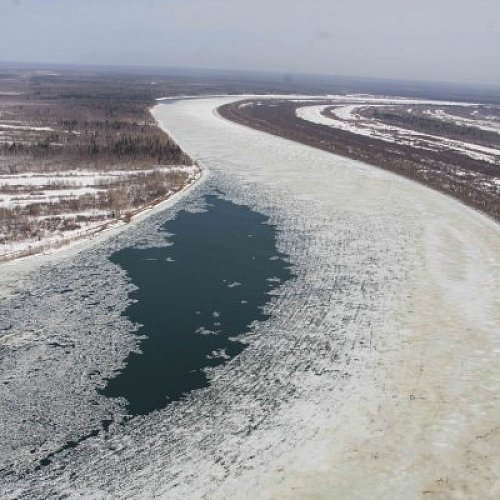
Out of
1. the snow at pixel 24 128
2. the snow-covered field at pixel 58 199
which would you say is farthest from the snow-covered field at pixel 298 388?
the snow at pixel 24 128

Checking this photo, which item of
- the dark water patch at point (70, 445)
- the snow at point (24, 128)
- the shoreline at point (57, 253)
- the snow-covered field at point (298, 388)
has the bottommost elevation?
the dark water patch at point (70, 445)

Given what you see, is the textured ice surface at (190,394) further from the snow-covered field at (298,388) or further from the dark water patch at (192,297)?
the dark water patch at (192,297)

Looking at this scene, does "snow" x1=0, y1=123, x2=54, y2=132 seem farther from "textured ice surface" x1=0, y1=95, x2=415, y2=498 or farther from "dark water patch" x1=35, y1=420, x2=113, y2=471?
"dark water patch" x1=35, y1=420, x2=113, y2=471

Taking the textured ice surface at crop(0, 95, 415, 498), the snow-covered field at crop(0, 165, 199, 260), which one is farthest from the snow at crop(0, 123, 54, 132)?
the textured ice surface at crop(0, 95, 415, 498)

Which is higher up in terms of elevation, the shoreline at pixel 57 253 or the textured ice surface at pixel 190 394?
the shoreline at pixel 57 253

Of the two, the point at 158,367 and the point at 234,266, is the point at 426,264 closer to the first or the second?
the point at 234,266

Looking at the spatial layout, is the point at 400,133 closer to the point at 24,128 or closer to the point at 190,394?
the point at 24,128
